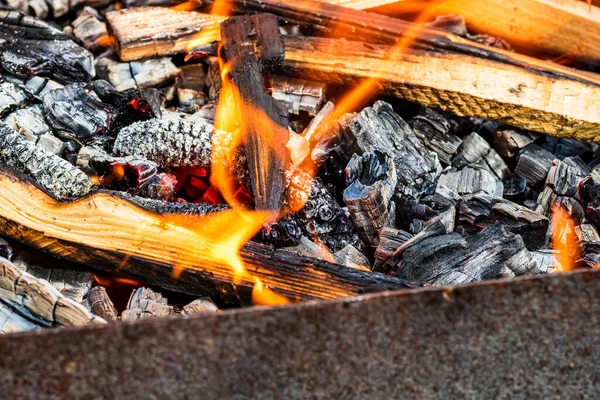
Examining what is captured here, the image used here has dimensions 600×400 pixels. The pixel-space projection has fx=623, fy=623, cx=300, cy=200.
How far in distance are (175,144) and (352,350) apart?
1356 millimetres

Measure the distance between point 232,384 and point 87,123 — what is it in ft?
5.42

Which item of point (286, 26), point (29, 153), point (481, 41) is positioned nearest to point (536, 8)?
point (481, 41)

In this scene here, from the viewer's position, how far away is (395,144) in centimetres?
281

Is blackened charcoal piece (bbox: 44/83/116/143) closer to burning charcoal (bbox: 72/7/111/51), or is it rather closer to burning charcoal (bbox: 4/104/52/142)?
burning charcoal (bbox: 4/104/52/142)

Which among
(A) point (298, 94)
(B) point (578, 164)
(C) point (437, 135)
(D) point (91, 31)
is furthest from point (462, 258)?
(D) point (91, 31)

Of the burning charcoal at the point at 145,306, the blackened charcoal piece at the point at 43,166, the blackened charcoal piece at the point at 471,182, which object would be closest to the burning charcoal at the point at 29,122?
the blackened charcoal piece at the point at 43,166

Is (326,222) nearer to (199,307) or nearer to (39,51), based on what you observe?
(199,307)

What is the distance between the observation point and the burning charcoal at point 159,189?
2479 mm

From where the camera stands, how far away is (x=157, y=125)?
264cm

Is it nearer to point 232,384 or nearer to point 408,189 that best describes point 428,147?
point 408,189

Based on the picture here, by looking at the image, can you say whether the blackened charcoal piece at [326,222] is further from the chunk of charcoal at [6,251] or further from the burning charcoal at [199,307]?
the chunk of charcoal at [6,251]

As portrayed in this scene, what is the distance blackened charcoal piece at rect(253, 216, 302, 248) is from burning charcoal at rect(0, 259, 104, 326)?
26.6 inches

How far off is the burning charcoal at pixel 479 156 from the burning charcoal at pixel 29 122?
74.2 inches

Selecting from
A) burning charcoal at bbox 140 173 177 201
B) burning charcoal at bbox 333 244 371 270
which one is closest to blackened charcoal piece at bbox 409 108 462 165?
burning charcoal at bbox 333 244 371 270
